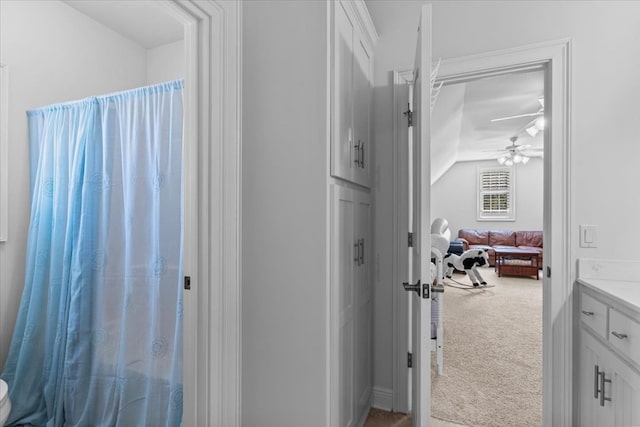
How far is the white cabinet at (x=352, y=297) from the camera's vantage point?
1.39 meters

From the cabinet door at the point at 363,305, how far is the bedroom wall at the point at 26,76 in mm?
2159

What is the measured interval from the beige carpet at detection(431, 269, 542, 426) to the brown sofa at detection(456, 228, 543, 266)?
3105 millimetres

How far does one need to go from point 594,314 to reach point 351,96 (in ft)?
5.03

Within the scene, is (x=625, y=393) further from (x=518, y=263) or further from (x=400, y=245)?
(x=518, y=263)

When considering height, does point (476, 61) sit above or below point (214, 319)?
above

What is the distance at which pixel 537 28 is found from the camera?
5.49ft

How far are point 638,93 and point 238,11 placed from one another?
1968 mm

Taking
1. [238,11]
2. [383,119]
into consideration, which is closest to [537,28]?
[383,119]

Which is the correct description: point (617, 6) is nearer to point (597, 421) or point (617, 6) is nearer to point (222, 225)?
point (597, 421)

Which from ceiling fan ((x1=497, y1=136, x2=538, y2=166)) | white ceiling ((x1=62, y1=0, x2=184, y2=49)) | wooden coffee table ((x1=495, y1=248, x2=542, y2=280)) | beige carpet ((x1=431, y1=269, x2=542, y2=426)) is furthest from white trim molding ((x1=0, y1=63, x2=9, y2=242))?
wooden coffee table ((x1=495, y1=248, x2=542, y2=280))

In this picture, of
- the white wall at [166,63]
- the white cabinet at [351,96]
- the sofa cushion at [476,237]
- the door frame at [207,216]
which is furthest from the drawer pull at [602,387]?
the sofa cushion at [476,237]

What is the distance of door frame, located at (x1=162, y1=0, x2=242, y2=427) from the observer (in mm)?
1280

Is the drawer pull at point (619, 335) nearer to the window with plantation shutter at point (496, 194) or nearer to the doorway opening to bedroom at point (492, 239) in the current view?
the doorway opening to bedroom at point (492, 239)

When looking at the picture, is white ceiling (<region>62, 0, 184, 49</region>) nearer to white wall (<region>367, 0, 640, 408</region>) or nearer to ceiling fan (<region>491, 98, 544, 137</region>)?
white wall (<region>367, 0, 640, 408</region>)
